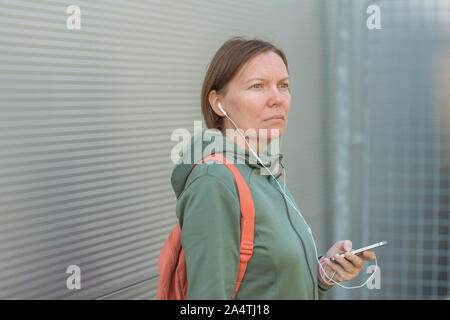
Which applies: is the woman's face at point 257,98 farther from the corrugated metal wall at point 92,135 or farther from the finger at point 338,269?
the corrugated metal wall at point 92,135

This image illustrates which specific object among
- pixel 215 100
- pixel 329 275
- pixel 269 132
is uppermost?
pixel 215 100

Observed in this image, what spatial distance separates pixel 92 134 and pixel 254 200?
1.07 m

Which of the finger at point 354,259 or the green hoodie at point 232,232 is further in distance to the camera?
the finger at point 354,259

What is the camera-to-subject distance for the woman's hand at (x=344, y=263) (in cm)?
171

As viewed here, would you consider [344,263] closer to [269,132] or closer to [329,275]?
[329,275]

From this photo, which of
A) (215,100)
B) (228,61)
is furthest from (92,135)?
(228,61)

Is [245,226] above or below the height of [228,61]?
below

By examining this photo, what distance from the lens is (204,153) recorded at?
160cm

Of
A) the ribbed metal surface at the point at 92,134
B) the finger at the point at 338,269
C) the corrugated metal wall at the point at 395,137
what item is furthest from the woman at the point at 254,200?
the corrugated metal wall at the point at 395,137

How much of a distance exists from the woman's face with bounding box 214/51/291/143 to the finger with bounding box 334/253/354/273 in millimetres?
470

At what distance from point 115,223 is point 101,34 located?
2.97 ft

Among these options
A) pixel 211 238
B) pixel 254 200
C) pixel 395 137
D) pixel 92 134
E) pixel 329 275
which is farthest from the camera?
pixel 395 137

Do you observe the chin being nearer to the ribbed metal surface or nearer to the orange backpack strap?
the orange backpack strap

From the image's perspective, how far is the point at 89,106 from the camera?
7.44 feet
